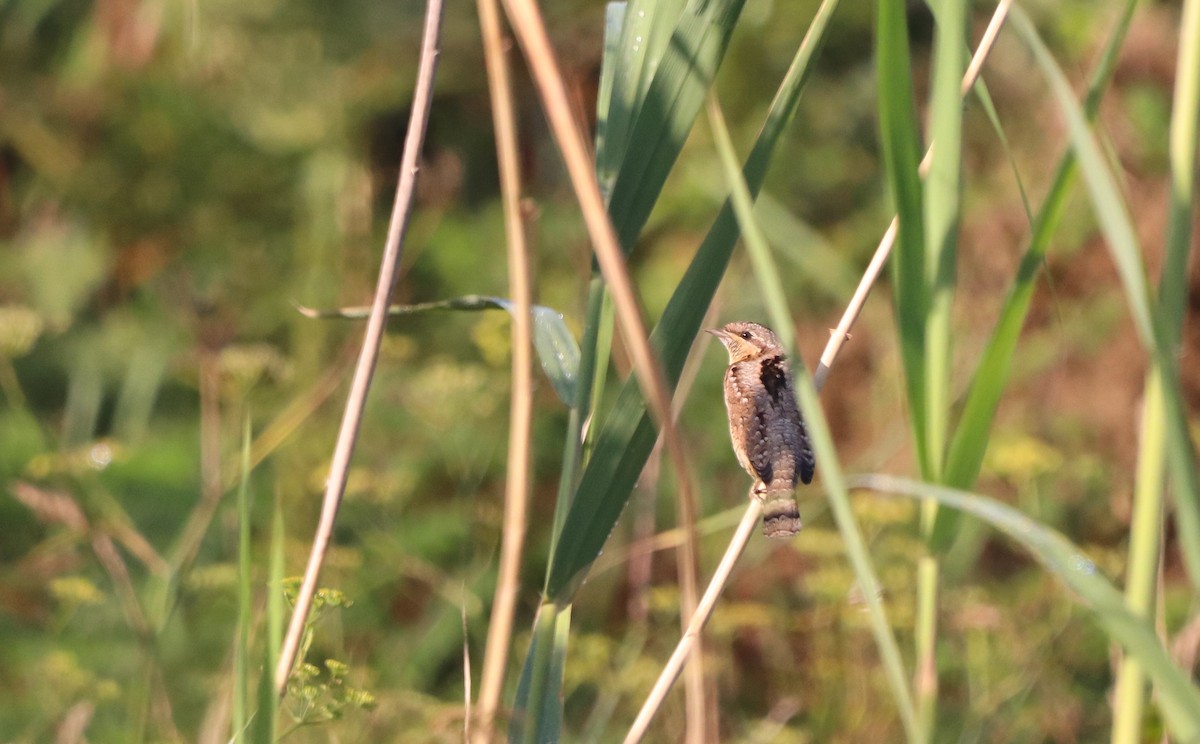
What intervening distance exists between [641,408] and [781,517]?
1.06 m

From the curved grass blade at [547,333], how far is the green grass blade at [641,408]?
0.13m

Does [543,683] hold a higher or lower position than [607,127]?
lower

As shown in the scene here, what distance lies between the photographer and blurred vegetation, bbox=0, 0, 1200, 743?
3.68 metres

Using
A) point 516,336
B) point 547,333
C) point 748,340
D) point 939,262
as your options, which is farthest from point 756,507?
point 748,340

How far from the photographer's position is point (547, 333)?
1832mm

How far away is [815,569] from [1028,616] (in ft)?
4.00

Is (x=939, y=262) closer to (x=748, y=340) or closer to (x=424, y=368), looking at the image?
(x=748, y=340)

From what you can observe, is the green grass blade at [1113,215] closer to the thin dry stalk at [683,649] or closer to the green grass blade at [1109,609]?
the green grass blade at [1109,609]

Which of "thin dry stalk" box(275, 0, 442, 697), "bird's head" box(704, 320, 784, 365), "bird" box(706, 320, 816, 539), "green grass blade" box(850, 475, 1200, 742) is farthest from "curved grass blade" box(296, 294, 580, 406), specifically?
"bird's head" box(704, 320, 784, 365)

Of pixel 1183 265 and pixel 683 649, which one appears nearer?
pixel 1183 265

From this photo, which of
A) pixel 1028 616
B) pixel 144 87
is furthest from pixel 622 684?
pixel 144 87

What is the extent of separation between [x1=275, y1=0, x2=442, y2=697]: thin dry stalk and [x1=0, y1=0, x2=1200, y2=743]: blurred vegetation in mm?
755

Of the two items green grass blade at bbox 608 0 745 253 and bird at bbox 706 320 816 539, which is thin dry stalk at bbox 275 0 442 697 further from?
bird at bbox 706 320 816 539

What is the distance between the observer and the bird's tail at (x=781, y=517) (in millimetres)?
2523
